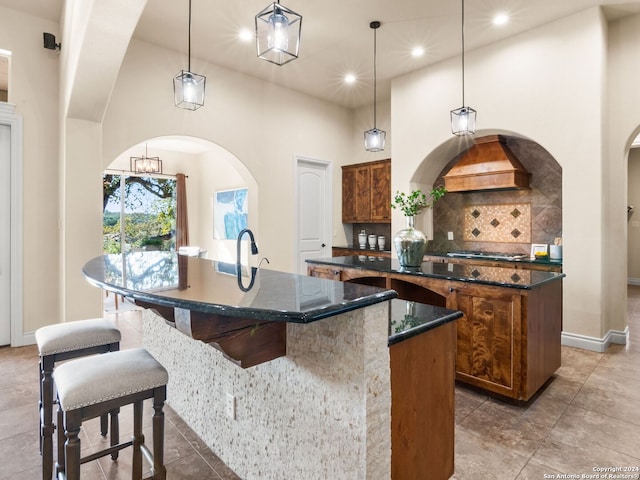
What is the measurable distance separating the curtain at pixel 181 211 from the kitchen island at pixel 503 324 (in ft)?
21.1

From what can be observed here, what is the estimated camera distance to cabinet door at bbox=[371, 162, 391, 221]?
19.6 feet

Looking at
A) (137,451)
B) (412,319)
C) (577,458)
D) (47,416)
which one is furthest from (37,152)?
(577,458)

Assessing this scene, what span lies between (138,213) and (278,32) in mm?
6797

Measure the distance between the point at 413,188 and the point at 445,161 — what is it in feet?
2.33

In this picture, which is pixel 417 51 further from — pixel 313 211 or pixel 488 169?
pixel 313 211

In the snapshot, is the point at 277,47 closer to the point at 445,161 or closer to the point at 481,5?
the point at 481,5

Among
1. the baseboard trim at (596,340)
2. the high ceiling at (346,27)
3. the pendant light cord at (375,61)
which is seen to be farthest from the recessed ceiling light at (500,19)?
the baseboard trim at (596,340)

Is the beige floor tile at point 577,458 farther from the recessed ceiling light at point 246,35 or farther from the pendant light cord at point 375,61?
the recessed ceiling light at point 246,35

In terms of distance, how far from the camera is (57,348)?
Answer: 1.95 meters

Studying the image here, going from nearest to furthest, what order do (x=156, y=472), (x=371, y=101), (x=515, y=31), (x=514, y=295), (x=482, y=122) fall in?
(x=156, y=472) → (x=514, y=295) → (x=515, y=31) → (x=482, y=122) → (x=371, y=101)

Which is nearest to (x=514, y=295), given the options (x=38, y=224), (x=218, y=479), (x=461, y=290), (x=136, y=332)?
(x=461, y=290)

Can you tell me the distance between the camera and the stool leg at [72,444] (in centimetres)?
137

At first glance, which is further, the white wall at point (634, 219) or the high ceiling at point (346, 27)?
the white wall at point (634, 219)

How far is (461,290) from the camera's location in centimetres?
276
